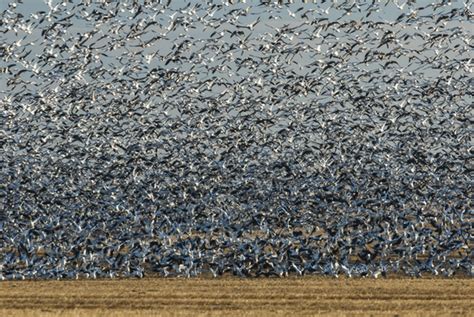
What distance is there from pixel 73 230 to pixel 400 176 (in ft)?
42.7

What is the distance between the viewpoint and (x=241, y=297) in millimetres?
32781

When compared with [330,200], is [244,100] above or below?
above

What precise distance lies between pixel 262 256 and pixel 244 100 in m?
6.99

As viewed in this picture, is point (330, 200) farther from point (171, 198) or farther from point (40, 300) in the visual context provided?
point (40, 300)

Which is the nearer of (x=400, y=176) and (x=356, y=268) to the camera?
(x=356, y=268)

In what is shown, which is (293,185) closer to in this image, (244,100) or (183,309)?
(244,100)

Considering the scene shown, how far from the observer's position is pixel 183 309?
30.0 meters

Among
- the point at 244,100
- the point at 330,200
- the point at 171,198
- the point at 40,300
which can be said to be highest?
the point at 40,300

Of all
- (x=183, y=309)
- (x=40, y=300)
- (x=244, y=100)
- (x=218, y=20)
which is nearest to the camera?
(x=183, y=309)

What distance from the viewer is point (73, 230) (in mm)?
52531

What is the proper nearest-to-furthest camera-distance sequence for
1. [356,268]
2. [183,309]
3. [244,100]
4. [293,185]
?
[183,309], [356,268], [244,100], [293,185]

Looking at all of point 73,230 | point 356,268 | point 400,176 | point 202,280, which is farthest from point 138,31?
point 400,176

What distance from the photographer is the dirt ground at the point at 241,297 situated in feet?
95.5

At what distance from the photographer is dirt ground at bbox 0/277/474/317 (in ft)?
95.5
